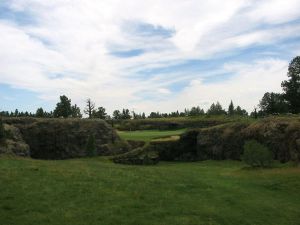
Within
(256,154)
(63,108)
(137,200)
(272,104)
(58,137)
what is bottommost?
(137,200)

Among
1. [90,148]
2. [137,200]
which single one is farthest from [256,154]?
[90,148]

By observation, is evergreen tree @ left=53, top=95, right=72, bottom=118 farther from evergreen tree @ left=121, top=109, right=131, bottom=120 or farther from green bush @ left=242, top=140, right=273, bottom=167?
green bush @ left=242, top=140, right=273, bottom=167

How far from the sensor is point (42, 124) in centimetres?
7344

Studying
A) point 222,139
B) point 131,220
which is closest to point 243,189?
point 131,220

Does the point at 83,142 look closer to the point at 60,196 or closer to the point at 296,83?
the point at 296,83

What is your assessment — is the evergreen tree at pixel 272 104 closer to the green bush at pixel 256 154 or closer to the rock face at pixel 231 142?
the rock face at pixel 231 142

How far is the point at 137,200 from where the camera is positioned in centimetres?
2205

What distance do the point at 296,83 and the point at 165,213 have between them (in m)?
61.9

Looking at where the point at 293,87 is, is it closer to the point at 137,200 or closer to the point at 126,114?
the point at 137,200

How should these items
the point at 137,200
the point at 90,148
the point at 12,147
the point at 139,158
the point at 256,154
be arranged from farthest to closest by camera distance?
the point at 139,158
the point at 90,148
the point at 12,147
the point at 256,154
the point at 137,200

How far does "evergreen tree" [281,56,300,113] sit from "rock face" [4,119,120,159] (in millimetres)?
31413

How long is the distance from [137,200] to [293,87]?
2393 inches

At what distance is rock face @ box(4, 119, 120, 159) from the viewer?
7181 centimetres

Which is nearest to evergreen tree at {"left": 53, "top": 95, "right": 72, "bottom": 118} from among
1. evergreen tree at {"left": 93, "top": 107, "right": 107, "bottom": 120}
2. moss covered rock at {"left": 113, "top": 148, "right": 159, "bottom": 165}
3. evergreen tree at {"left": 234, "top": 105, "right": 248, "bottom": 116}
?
evergreen tree at {"left": 93, "top": 107, "right": 107, "bottom": 120}
